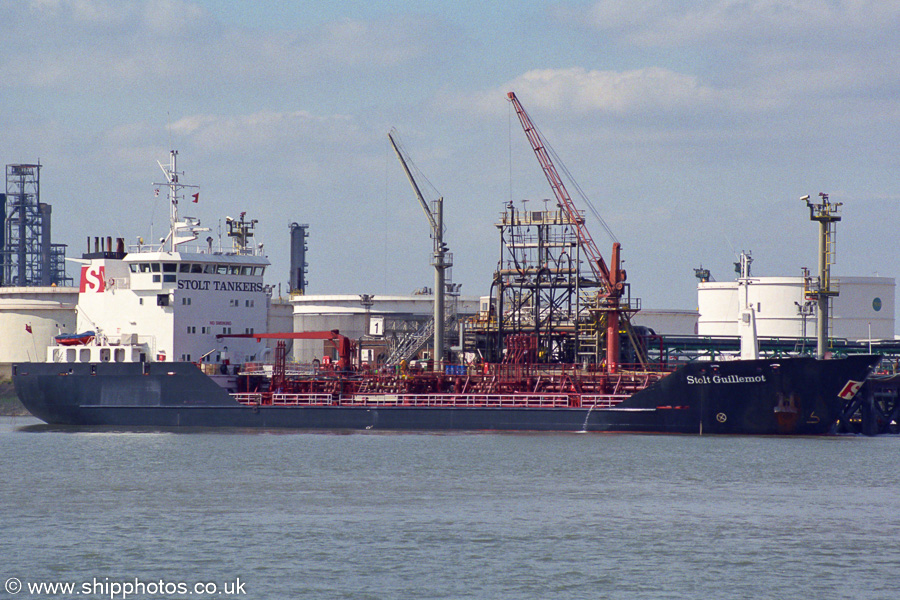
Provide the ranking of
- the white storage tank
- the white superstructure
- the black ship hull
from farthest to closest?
the white storage tank, the white superstructure, the black ship hull

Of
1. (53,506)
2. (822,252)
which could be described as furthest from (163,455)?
(822,252)

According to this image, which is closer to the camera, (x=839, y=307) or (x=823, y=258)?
(x=823, y=258)

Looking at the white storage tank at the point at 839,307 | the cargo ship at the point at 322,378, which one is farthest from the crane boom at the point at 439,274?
the white storage tank at the point at 839,307

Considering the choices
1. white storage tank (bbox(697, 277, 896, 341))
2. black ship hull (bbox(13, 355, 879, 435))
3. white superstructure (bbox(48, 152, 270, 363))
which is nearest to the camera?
black ship hull (bbox(13, 355, 879, 435))

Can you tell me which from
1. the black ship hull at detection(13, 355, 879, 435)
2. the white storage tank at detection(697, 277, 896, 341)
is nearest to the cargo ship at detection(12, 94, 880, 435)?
the black ship hull at detection(13, 355, 879, 435)

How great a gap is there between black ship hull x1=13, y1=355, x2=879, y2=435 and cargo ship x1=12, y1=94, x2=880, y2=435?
0.18ft

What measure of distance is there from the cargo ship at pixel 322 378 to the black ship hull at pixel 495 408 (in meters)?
0.05

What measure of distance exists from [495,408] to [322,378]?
8.27 meters

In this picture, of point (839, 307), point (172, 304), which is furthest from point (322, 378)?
point (839, 307)

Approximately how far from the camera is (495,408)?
48.4 meters

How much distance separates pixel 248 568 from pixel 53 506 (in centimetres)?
908

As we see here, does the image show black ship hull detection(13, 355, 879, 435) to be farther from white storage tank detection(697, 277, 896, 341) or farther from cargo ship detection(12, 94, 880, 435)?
white storage tank detection(697, 277, 896, 341)

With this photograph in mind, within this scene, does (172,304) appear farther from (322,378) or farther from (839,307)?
(839,307)

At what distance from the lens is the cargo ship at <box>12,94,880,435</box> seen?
45.7m
